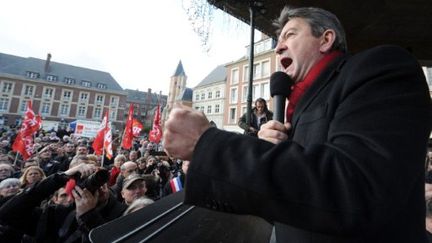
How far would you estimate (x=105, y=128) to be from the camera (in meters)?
10.3

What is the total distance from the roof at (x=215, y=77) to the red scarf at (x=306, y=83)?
5132 cm

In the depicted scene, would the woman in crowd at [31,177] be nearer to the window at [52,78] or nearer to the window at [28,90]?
the window at [28,90]

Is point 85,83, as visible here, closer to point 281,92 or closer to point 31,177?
point 31,177

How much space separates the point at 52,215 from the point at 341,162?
145 inches

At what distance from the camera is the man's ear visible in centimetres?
117

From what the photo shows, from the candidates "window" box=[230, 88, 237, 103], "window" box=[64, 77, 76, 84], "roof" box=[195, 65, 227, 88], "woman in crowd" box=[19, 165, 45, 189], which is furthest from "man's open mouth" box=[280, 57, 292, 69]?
"window" box=[64, 77, 76, 84]

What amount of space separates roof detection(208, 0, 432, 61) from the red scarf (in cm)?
170

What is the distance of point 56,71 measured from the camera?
60.4 metres

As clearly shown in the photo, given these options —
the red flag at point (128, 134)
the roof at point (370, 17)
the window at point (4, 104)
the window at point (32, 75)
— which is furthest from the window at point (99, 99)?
the roof at point (370, 17)

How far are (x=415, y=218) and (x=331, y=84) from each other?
446mm

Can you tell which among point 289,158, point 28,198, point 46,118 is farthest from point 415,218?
point 46,118

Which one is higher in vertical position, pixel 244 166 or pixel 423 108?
pixel 423 108

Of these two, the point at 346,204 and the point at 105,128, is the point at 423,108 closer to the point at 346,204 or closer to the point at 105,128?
the point at 346,204

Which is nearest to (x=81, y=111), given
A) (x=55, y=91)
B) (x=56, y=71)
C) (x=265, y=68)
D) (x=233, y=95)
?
(x=55, y=91)
